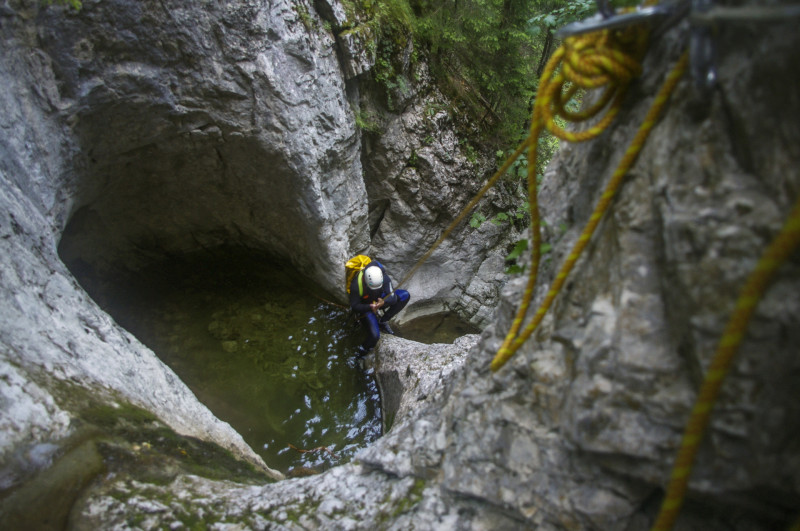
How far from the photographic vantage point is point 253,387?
5.30 m

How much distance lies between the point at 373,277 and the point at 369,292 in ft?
0.83

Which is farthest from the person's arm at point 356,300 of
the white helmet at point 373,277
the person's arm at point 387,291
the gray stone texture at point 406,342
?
the gray stone texture at point 406,342

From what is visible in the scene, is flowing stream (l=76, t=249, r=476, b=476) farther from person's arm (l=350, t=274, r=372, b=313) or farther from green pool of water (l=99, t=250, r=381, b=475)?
person's arm (l=350, t=274, r=372, b=313)

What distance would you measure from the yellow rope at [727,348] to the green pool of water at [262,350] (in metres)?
3.81

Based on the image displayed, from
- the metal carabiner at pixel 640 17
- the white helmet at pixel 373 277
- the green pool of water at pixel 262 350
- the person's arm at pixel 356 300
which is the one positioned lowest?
the green pool of water at pixel 262 350

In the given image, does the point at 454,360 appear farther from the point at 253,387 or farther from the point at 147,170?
the point at 147,170

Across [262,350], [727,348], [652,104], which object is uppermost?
[652,104]

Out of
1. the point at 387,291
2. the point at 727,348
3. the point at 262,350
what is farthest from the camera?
the point at 387,291

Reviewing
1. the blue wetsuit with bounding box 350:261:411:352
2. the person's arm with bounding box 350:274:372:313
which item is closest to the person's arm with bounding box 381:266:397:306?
the blue wetsuit with bounding box 350:261:411:352

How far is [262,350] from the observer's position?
5738 millimetres

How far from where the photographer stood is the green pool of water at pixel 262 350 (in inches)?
196

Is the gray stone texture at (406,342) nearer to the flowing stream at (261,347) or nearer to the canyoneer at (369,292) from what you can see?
the canyoneer at (369,292)

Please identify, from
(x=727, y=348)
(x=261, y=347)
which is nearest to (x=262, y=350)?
(x=261, y=347)

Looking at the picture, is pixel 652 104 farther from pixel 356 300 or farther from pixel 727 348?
pixel 356 300
